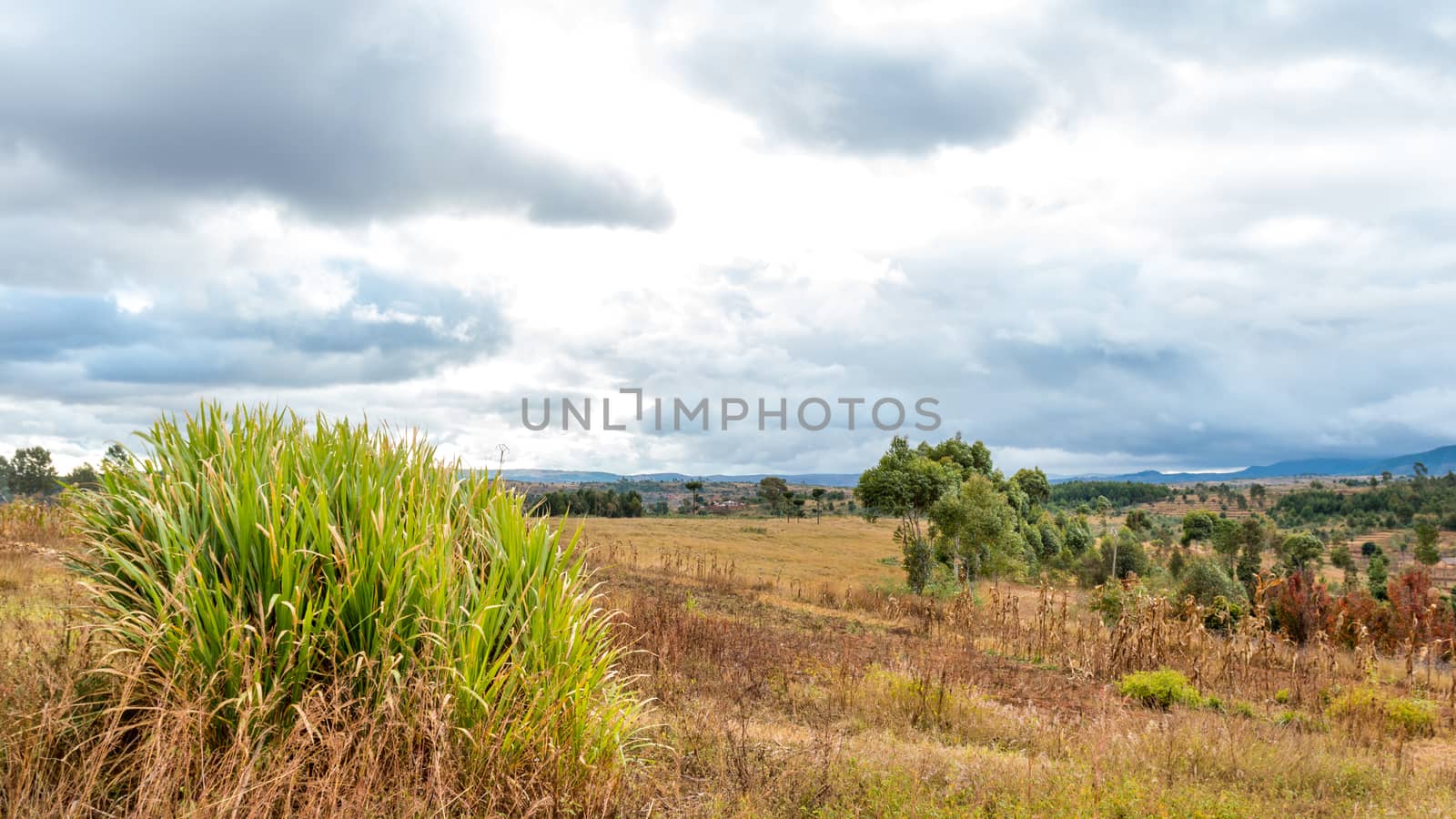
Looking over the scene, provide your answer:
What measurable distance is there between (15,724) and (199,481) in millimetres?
1357

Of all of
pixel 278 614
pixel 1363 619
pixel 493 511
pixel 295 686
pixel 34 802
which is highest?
pixel 493 511

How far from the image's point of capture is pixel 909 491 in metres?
39.2


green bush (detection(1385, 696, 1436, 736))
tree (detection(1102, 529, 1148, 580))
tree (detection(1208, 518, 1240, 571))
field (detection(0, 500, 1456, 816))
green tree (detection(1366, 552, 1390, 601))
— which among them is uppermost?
field (detection(0, 500, 1456, 816))

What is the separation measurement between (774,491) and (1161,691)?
314 feet

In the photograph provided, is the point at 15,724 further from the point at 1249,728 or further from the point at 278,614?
the point at 1249,728

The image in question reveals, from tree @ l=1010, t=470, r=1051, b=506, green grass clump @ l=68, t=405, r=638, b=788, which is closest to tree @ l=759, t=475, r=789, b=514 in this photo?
tree @ l=1010, t=470, r=1051, b=506

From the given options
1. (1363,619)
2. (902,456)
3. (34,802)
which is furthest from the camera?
(902,456)

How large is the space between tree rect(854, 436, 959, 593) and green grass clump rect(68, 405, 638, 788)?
35.4 meters

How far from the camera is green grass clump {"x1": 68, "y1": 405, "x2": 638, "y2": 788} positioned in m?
3.80

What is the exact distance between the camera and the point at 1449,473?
449ft

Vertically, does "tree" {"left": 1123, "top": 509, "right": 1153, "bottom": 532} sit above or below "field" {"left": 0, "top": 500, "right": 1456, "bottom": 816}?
below

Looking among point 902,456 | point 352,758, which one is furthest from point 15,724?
point 902,456

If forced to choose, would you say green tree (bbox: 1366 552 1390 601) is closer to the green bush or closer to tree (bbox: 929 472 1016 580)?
tree (bbox: 929 472 1016 580)

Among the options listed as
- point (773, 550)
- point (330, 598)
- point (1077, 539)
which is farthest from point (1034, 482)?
point (330, 598)
